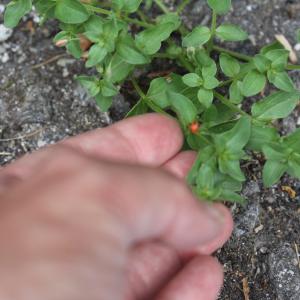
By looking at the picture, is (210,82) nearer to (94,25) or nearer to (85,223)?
(94,25)

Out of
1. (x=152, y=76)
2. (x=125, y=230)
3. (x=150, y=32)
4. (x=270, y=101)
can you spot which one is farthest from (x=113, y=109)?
(x=125, y=230)

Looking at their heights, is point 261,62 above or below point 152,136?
above

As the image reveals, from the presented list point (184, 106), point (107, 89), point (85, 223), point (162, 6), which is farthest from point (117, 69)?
point (85, 223)

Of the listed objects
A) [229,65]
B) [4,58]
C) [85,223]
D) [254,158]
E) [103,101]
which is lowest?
[254,158]

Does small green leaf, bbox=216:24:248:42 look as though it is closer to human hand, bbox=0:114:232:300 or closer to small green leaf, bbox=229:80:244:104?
small green leaf, bbox=229:80:244:104

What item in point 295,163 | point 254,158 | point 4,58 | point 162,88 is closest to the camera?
point 295,163

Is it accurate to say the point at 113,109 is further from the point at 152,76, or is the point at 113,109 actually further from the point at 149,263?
the point at 149,263

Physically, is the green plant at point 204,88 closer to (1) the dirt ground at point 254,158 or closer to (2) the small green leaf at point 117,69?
(2) the small green leaf at point 117,69

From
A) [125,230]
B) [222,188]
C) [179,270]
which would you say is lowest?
[179,270]
